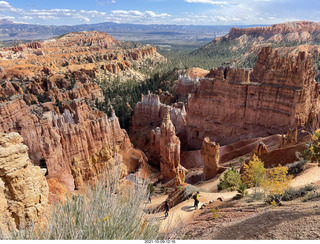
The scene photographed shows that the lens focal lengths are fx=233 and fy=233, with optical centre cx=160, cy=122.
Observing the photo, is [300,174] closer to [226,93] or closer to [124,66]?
[226,93]

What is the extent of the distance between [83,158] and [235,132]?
65.5 feet

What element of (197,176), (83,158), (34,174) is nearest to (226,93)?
(197,176)

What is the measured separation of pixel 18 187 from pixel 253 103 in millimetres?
28269

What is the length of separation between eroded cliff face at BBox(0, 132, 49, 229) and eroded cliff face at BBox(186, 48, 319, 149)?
88.7 feet

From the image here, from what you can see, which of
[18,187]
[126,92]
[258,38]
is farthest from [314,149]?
[258,38]

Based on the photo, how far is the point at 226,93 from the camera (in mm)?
31625

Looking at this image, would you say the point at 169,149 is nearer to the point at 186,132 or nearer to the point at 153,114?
the point at 186,132

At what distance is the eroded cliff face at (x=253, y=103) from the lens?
26.6m

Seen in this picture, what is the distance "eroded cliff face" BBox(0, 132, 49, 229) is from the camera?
7086 mm

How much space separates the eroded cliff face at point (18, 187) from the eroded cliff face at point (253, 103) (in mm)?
27038

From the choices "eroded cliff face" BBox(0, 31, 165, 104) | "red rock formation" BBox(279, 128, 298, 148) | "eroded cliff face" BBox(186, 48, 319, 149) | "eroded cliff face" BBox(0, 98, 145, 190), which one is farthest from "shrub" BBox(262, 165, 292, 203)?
"eroded cliff face" BBox(0, 31, 165, 104)

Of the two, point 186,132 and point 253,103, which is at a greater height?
point 253,103

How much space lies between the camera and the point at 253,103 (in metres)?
29.9

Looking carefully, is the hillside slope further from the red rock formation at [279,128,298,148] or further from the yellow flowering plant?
the yellow flowering plant
